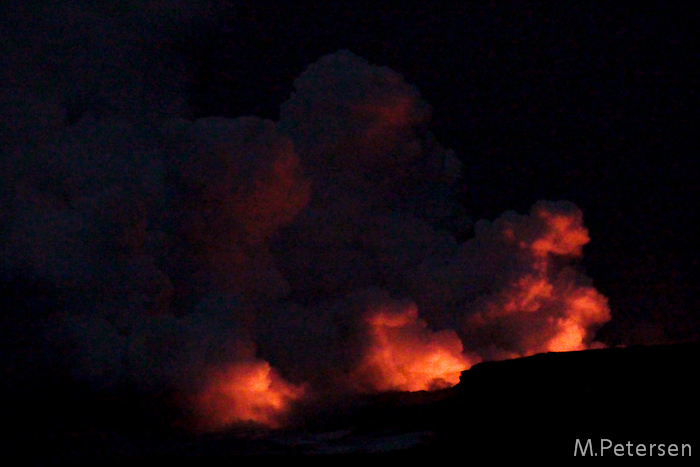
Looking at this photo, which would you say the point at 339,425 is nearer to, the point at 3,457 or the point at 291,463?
the point at 291,463

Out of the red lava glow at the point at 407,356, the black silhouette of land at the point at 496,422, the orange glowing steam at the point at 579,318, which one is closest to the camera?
the black silhouette of land at the point at 496,422

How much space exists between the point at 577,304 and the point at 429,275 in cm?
593

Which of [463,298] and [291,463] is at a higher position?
[463,298]

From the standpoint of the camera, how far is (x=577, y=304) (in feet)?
84.1

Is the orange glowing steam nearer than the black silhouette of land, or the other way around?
the black silhouette of land

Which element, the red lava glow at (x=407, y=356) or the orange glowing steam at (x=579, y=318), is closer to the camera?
the orange glowing steam at (x=579, y=318)

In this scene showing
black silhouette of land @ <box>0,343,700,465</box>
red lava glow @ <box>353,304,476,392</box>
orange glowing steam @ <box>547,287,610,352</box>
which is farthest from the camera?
red lava glow @ <box>353,304,476,392</box>

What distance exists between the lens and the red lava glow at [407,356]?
86.3 ft

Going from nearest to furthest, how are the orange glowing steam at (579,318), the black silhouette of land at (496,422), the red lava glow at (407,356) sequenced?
the black silhouette of land at (496,422) → the orange glowing steam at (579,318) → the red lava glow at (407,356)

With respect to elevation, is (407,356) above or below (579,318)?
below

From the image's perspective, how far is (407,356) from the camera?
26.8 meters

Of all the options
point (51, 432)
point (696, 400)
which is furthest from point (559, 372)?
point (51, 432)

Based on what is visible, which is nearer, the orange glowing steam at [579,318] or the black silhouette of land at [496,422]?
the black silhouette of land at [496,422]

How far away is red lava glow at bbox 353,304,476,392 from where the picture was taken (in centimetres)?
2630
